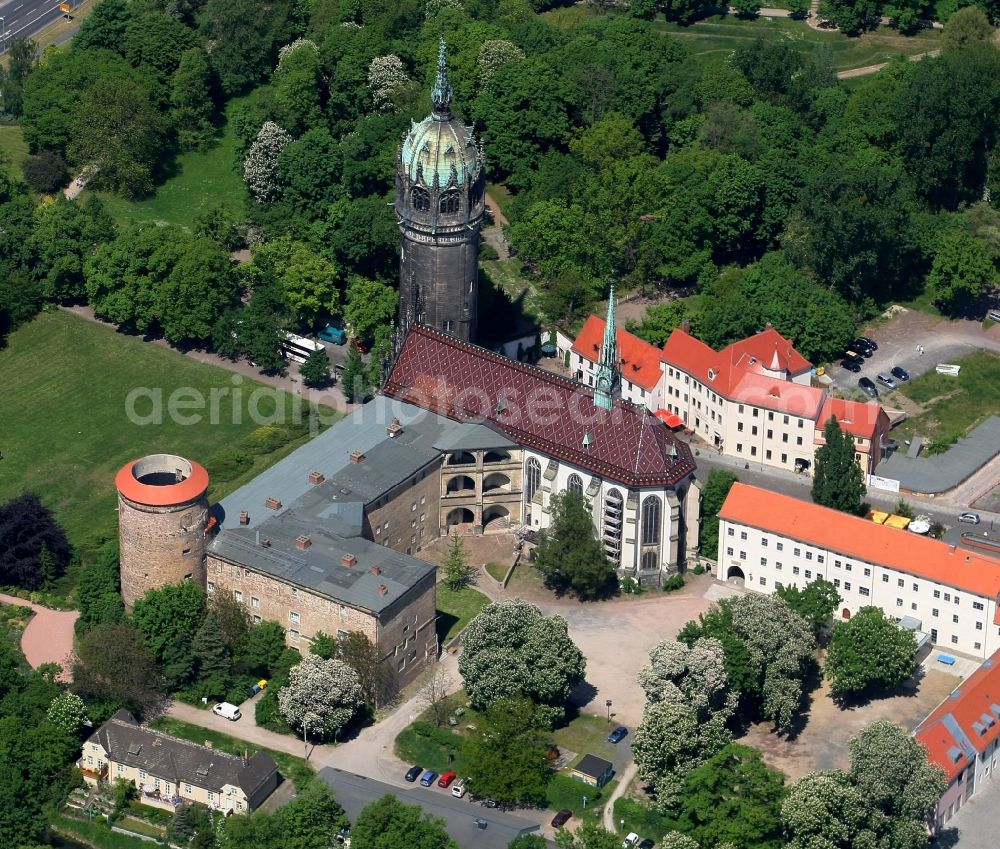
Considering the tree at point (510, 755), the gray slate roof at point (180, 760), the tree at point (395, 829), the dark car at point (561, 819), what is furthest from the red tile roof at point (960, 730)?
the gray slate roof at point (180, 760)

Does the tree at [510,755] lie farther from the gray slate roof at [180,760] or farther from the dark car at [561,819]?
the gray slate roof at [180,760]

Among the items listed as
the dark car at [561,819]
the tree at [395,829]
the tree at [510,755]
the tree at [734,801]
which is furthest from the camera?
the tree at [510,755]

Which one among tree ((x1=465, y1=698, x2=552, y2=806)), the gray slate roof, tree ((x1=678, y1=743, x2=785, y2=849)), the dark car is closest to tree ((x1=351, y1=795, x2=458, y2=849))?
tree ((x1=465, y1=698, x2=552, y2=806))

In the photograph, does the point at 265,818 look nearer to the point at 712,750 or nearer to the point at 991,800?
the point at 712,750

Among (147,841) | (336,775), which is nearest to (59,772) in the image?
(147,841)

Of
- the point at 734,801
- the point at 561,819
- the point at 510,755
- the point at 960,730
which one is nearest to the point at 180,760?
the point at 510,755

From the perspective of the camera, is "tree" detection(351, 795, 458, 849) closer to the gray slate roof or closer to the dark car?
the dark car
